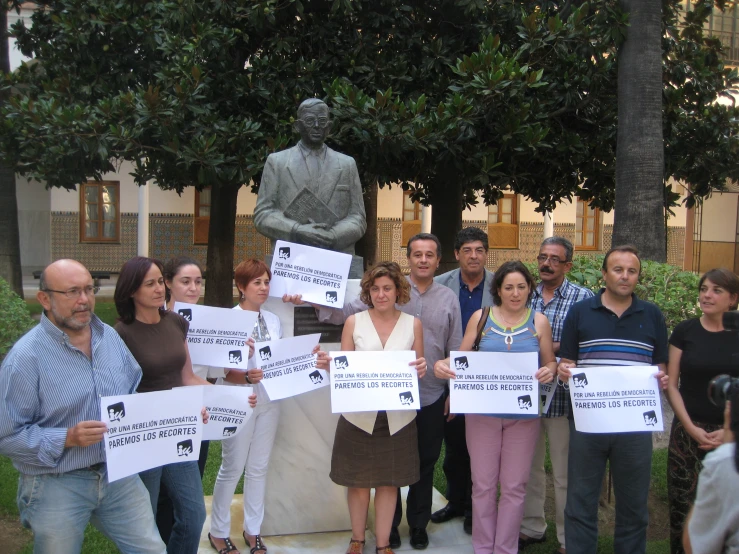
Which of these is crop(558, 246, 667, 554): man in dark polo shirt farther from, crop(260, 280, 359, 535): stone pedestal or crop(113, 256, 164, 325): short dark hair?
crop(113, 256, 164, 325): short dark hair

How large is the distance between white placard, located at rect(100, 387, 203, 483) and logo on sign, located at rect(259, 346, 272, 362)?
3.14 ft

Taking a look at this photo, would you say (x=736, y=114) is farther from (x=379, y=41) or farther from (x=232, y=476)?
(x=232, y=476)

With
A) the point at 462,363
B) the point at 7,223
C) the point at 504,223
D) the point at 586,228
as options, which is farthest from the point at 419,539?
the point at 586,228

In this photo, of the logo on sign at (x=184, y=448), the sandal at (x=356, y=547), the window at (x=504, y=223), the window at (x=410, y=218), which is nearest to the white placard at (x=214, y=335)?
the logo on sign at (x=184, y=448)

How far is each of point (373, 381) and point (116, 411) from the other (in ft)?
5.20

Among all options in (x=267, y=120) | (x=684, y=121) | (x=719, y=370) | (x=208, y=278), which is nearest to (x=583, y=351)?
(x=719, y=370)

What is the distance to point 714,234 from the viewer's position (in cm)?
2706

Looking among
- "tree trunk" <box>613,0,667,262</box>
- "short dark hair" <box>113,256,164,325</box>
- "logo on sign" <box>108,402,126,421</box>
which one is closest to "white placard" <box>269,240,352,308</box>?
"short dark hair" <box>113,256,164,325</box>

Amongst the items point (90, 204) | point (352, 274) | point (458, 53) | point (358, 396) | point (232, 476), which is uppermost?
point (458, 53)

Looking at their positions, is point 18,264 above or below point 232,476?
above

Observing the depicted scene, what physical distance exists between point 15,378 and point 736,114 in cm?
1069

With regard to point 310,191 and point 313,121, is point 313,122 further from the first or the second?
point 310,191

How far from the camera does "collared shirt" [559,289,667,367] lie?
402 centimetres

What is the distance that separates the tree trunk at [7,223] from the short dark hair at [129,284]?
414 inches
